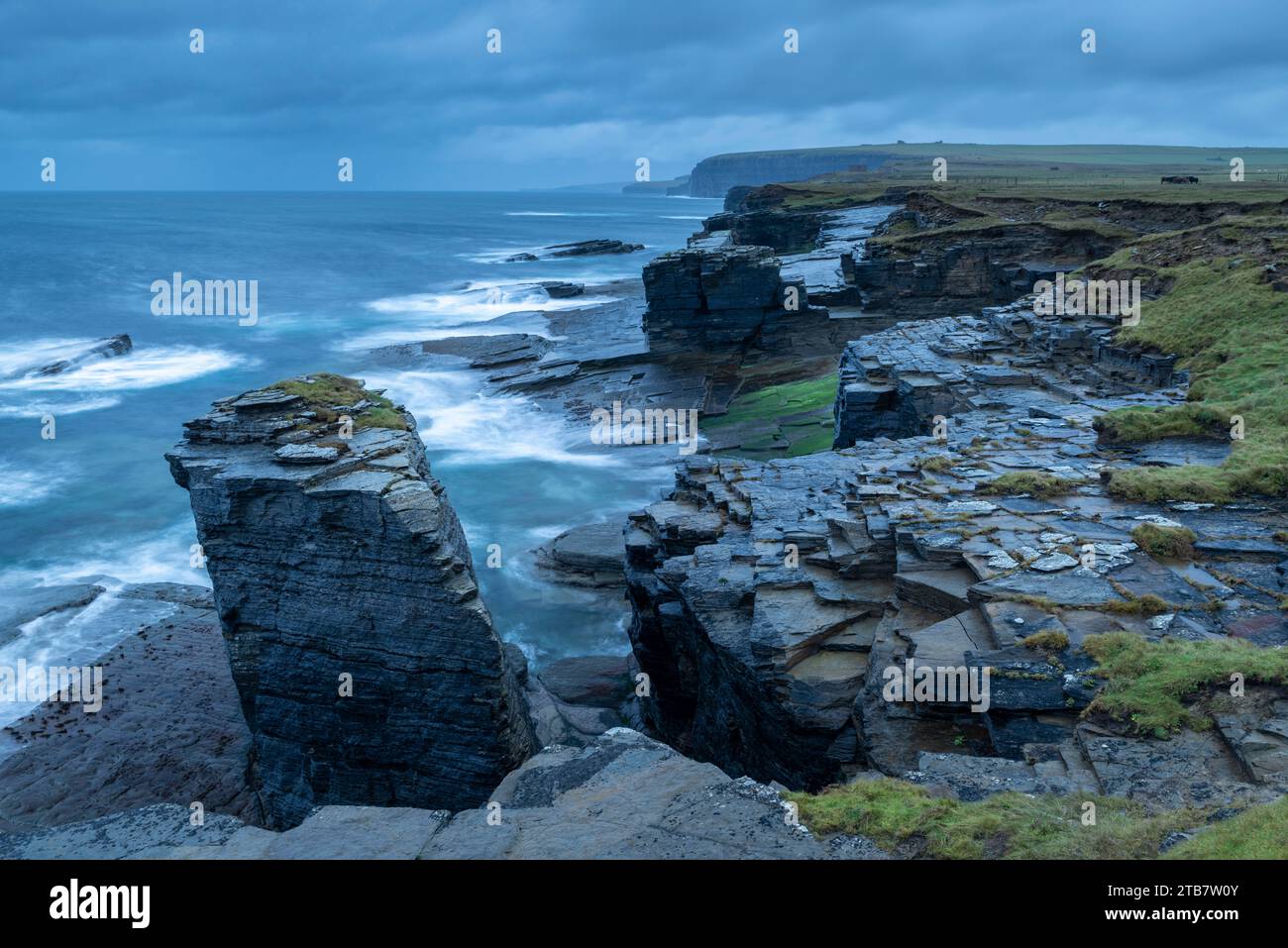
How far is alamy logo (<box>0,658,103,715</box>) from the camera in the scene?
23047 mm

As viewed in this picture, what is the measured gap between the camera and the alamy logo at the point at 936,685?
11703 mm

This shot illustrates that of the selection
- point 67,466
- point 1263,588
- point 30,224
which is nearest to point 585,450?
point 67,466

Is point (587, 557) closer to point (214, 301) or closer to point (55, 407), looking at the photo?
point (55, 407)

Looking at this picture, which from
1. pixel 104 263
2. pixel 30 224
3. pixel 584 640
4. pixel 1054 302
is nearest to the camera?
pixel 584 640

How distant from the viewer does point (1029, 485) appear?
17.4 metres

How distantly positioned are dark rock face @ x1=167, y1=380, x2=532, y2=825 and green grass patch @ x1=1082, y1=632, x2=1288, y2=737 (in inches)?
427

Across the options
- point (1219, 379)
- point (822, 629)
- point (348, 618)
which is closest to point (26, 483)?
point (348, 618)

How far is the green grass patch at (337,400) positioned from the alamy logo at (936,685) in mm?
12236

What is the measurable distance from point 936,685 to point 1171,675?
2.85 m

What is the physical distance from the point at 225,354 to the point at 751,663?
61.9 m

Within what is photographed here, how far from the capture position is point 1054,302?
32688 mm
